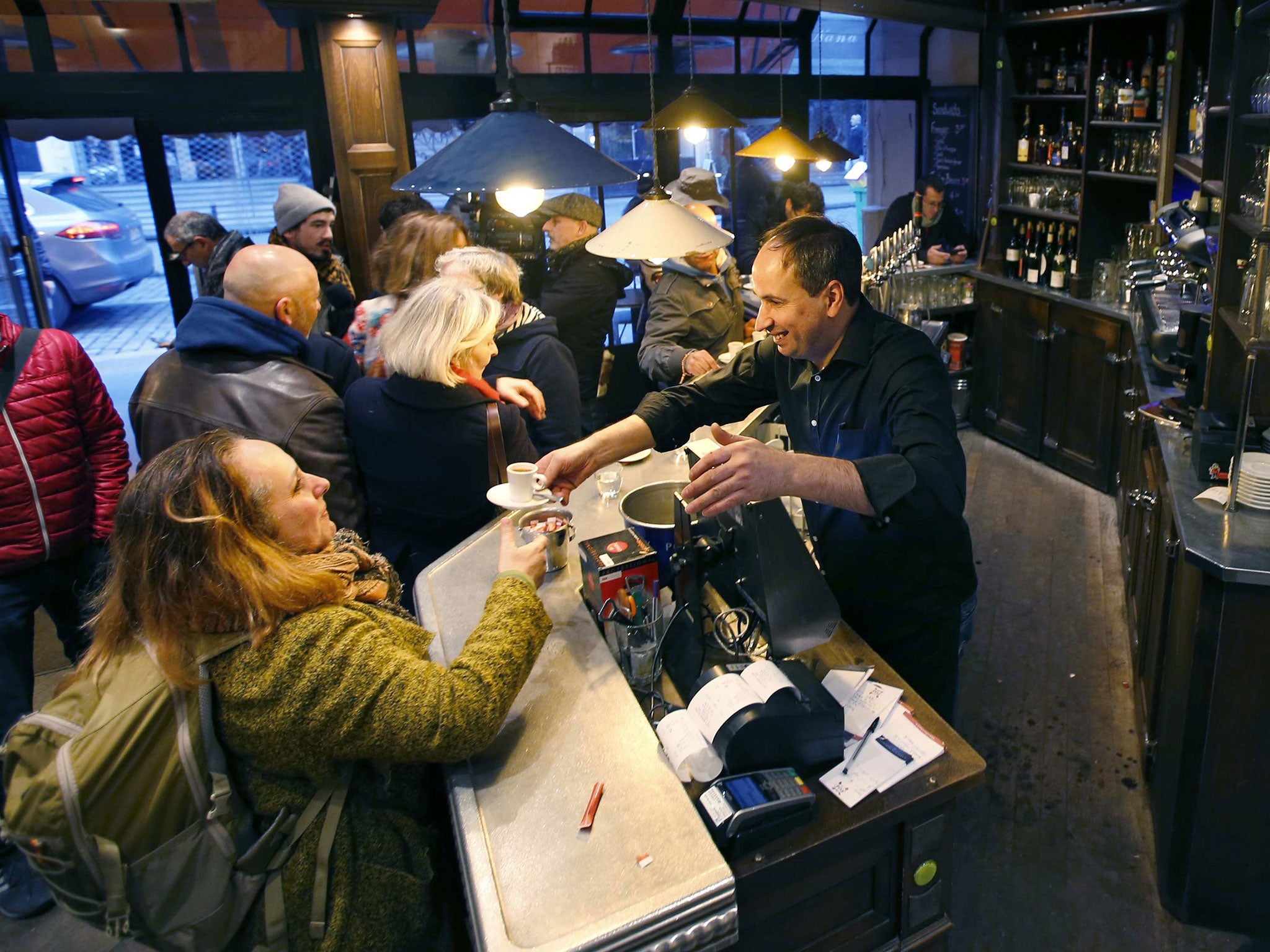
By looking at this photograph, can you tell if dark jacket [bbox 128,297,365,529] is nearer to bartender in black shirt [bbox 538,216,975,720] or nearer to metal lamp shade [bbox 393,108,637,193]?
metal lamp shade [bbox 393,108,637,193]

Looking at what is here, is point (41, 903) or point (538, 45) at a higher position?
point (538, 45)

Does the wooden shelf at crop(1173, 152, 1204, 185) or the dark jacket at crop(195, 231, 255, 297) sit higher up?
the wooden shelf at crop(1173, 152, 1204, 185)

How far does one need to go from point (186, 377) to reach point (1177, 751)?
2.82 metres

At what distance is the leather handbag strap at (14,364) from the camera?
2650 mm

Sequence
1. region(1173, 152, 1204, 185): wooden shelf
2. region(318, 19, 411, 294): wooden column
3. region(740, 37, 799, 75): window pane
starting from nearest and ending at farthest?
region(1173, 152, 1204, 185): wooden shelf
region(318, 19, 411, 294): wooden column
region(740, 37, 799, 75): window pane

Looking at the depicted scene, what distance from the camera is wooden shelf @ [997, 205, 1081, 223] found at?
5512 mm

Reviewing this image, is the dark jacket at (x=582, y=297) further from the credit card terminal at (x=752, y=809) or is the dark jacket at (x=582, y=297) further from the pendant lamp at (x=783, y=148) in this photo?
the credit card terminal at (x=752, y=809)

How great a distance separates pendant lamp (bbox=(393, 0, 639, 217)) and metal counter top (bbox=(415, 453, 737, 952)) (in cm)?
108

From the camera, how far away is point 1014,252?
597 cm

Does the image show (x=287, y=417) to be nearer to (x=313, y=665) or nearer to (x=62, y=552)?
(x=62, y=552)

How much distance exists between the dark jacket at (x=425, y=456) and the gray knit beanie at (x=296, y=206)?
5.72ft

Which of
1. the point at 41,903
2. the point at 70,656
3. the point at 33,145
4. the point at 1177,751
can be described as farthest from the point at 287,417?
the point at 33,145

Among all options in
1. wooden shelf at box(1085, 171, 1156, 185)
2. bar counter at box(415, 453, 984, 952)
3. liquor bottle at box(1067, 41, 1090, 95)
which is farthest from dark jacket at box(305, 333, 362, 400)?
liquor bottle at box(1067, 41, 1090, 95)

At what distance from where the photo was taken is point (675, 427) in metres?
2.56
